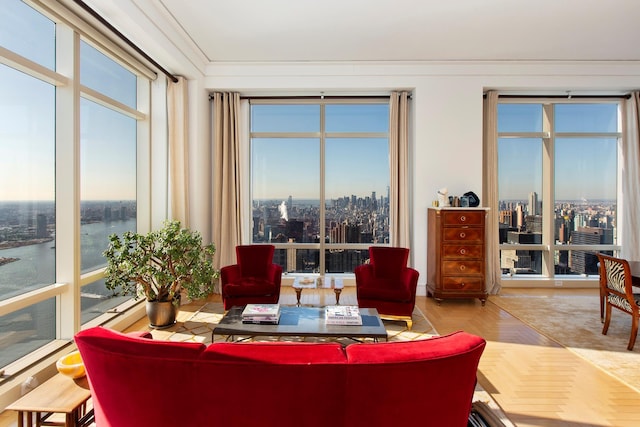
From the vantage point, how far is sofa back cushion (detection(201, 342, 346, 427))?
138 centimetres

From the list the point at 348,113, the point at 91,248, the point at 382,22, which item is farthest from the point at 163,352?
the point at 348,113

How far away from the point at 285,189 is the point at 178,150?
6.75ft

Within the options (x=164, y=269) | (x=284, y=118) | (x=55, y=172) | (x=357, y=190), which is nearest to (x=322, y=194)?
(x=357, y=190)

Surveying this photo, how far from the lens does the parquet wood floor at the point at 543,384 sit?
8.68ft

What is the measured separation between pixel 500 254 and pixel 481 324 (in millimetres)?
2548

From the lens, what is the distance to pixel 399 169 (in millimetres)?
6355

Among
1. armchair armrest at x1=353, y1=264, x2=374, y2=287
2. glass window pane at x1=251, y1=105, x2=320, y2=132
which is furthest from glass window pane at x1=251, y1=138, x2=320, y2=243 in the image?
armchair armrest at x1=353, y1=264, x2=374, y2=287

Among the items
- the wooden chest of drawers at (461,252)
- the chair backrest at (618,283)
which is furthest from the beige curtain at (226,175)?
the chair backrest at (618,283)

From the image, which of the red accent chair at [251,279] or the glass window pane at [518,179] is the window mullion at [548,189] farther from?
the red accent chair at [251,279]

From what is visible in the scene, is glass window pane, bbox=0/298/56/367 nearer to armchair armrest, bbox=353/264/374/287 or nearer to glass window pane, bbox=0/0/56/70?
glass window pane, bbox=0/0/56/70

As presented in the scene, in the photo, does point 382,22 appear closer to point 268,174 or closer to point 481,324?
point 268,174

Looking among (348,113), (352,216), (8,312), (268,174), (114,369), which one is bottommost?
(8,312)

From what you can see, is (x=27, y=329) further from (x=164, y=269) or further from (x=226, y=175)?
(x=226, y=175)

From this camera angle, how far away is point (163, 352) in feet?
4.79
